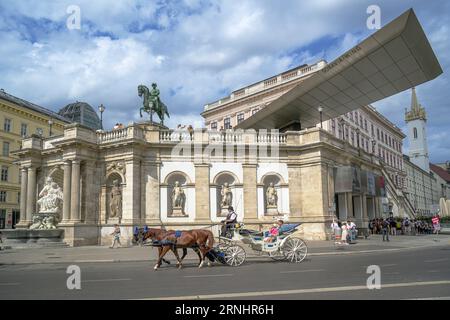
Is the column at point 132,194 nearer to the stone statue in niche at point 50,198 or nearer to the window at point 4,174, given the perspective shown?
the stone statue in niche at point 50,198

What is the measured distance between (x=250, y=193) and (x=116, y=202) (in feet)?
31.3

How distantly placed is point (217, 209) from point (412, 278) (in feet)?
60.7

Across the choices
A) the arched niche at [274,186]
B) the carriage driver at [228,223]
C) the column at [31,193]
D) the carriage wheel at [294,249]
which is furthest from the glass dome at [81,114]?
the carriage wheel at [294,249]

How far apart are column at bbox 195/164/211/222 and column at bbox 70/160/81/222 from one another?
8.21m

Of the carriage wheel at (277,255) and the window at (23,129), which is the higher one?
the window at (23,129)

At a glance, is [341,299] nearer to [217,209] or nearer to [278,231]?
[278,231]

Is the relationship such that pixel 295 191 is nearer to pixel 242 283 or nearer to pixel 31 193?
pixel 242 283

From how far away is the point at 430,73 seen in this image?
27.5 metres

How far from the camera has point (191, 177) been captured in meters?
28.0

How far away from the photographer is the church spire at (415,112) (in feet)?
369

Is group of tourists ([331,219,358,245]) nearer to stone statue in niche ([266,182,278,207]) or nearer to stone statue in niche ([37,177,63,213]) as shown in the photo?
stone statue in niche ([266,182,278,207])

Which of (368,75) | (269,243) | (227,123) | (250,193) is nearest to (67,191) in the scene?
(250,193)

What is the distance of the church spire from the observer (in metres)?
112

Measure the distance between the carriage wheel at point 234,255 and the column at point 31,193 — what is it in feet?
77.1
